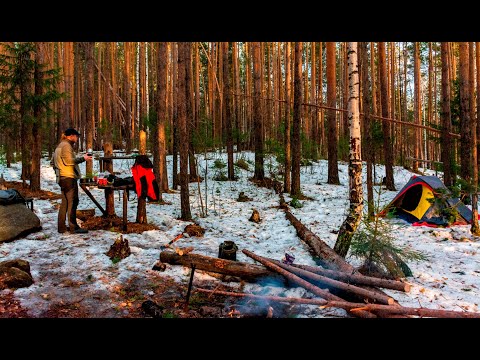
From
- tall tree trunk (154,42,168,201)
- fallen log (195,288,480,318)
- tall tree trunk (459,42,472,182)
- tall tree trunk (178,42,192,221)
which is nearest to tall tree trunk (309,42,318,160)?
tall tree trunk (459,42,472,182)

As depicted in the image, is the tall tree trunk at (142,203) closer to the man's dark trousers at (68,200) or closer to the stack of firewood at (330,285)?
the man's dark trousers at (68,200)

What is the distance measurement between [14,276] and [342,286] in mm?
4237

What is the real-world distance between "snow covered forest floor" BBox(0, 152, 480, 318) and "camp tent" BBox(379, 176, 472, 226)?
0.34 metres

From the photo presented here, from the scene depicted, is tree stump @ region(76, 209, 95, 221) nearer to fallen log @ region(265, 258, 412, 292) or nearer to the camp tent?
fallen log @ region(265, 258, 412, 292)

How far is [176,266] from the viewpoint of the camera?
516 centimetres

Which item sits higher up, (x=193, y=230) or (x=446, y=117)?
(x=446, y=117)

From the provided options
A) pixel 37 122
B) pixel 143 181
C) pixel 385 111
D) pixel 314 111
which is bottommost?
pixel 143 181

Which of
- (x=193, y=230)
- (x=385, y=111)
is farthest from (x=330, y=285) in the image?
(x=385, y=111)

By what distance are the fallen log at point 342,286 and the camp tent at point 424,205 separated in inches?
151

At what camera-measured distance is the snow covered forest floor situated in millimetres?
3883

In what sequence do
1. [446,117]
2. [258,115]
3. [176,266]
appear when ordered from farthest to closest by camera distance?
[258,115]
[446,117]
[176,266]

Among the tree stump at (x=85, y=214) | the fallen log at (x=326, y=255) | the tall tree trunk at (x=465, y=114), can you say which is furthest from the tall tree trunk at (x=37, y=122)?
the tall tree trunk at (x=465, y=114)

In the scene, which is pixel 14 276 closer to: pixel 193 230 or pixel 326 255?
pixel 193 230

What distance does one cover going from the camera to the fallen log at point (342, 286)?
12.1 ft
